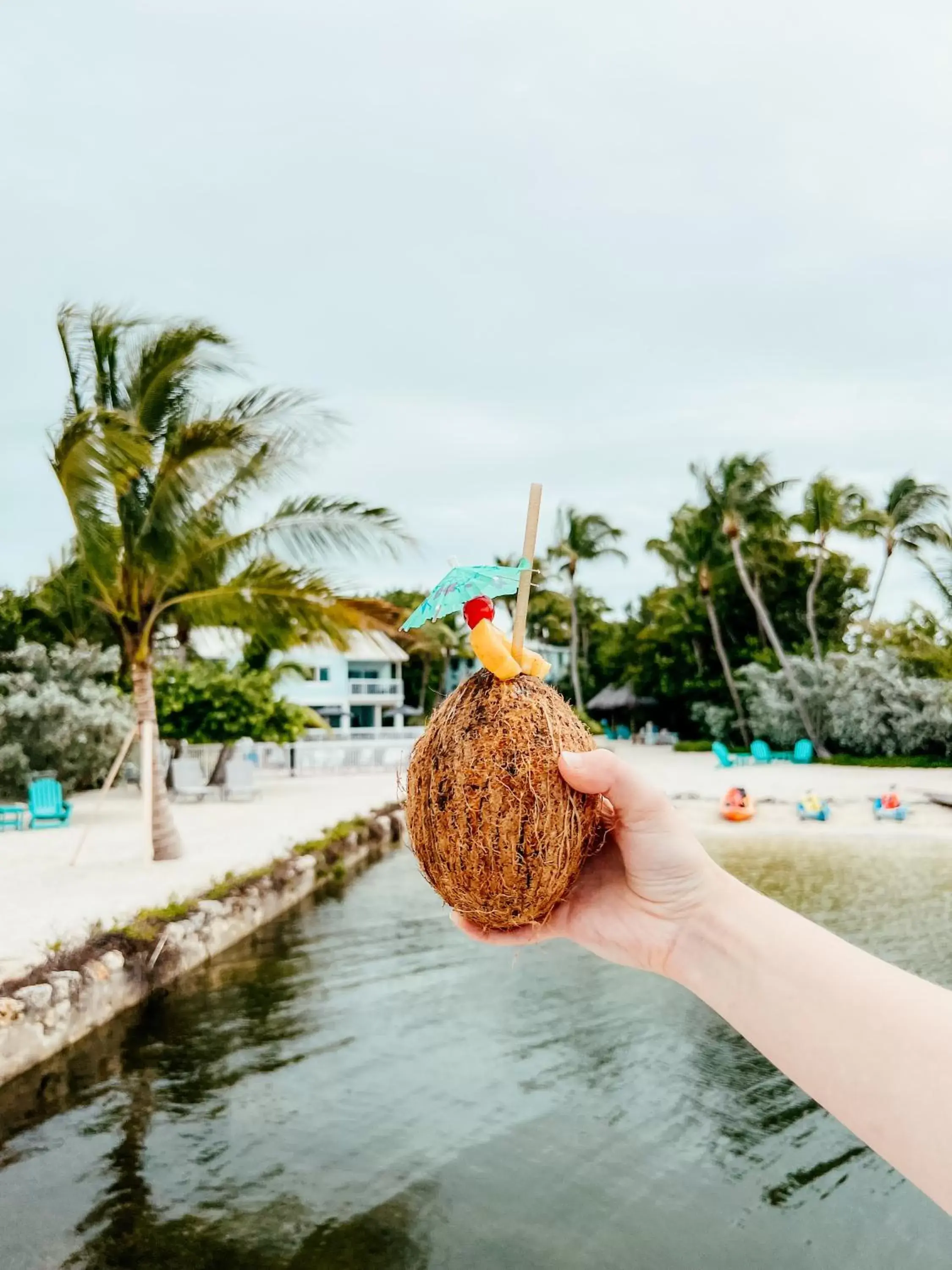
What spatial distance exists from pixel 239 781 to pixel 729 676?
62.8 feet

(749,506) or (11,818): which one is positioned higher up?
(749,506)

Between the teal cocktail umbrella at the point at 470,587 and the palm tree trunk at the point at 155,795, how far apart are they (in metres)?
10.1

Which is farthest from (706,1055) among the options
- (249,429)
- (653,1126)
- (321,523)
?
(249,429)

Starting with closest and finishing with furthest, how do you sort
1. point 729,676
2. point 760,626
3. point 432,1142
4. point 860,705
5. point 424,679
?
1. point 432,1142
2. point 860,705
3. point 729,676
4. point 760,626
5. point 424,679

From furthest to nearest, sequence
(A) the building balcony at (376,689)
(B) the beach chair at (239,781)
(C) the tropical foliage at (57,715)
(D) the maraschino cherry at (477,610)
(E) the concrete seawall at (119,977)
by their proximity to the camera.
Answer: (A) the building balcony at (376,689) < (B) the beach chair at (239,781) < (C) the tropical foliage at (57,715) < (E) the concrete seawall at (119,977) < (D) the maraschino cherry at (477,610)

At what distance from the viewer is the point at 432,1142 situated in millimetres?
5691

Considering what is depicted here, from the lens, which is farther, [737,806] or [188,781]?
[188,781]

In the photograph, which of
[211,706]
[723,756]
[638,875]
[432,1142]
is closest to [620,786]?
[638,875]

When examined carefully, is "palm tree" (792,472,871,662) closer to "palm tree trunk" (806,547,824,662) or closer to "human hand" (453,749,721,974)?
"palm tree trunk" (806,547,824,662)

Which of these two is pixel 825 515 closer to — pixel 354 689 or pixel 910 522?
pixel 910 522

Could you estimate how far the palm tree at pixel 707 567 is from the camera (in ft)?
109

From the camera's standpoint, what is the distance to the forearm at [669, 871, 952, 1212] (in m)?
1.37

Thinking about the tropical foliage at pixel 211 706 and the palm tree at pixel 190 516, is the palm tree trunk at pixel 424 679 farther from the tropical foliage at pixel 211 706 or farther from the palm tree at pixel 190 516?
the palm tree at pixel 190 516

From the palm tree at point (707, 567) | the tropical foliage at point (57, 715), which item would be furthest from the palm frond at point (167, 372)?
the palm tree at point (707, 567)
